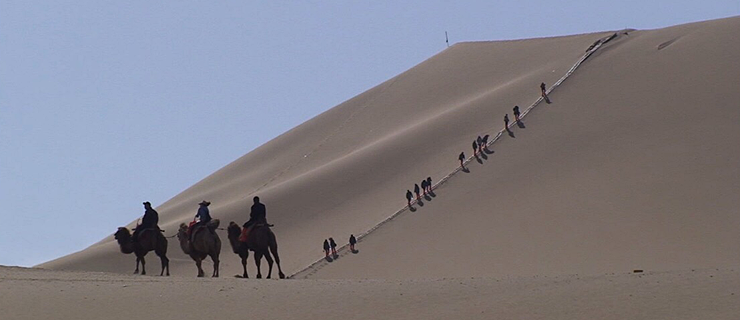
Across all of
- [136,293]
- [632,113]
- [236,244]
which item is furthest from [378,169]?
[136,293]

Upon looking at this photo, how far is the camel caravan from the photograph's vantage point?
26.6 meters

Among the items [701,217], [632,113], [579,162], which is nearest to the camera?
[701,217]

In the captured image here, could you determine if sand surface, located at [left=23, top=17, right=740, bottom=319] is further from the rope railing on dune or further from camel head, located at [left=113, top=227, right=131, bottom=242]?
camel head, located at [left=113, top=227, right=131, bottom=242]

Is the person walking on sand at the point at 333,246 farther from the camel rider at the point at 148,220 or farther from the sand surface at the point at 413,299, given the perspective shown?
the sand surface at the point at 413,299

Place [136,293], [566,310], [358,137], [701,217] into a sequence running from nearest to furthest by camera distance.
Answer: [566,310] < [136,293] < [701,217] < [358,137]

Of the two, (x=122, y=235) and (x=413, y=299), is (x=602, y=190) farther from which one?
(x=413, y=299)

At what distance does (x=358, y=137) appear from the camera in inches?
2552

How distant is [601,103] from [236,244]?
95.6ft

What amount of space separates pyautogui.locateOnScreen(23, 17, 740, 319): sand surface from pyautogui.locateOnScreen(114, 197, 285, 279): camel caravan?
2.21ft

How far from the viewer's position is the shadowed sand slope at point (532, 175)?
42.6 meters

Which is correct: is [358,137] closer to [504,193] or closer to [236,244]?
[504,193]

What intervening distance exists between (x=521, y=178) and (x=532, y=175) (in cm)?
40

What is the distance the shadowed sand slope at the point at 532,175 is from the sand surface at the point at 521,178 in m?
0.09

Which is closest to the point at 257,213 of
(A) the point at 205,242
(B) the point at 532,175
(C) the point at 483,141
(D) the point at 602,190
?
(A) the point at 205,242
